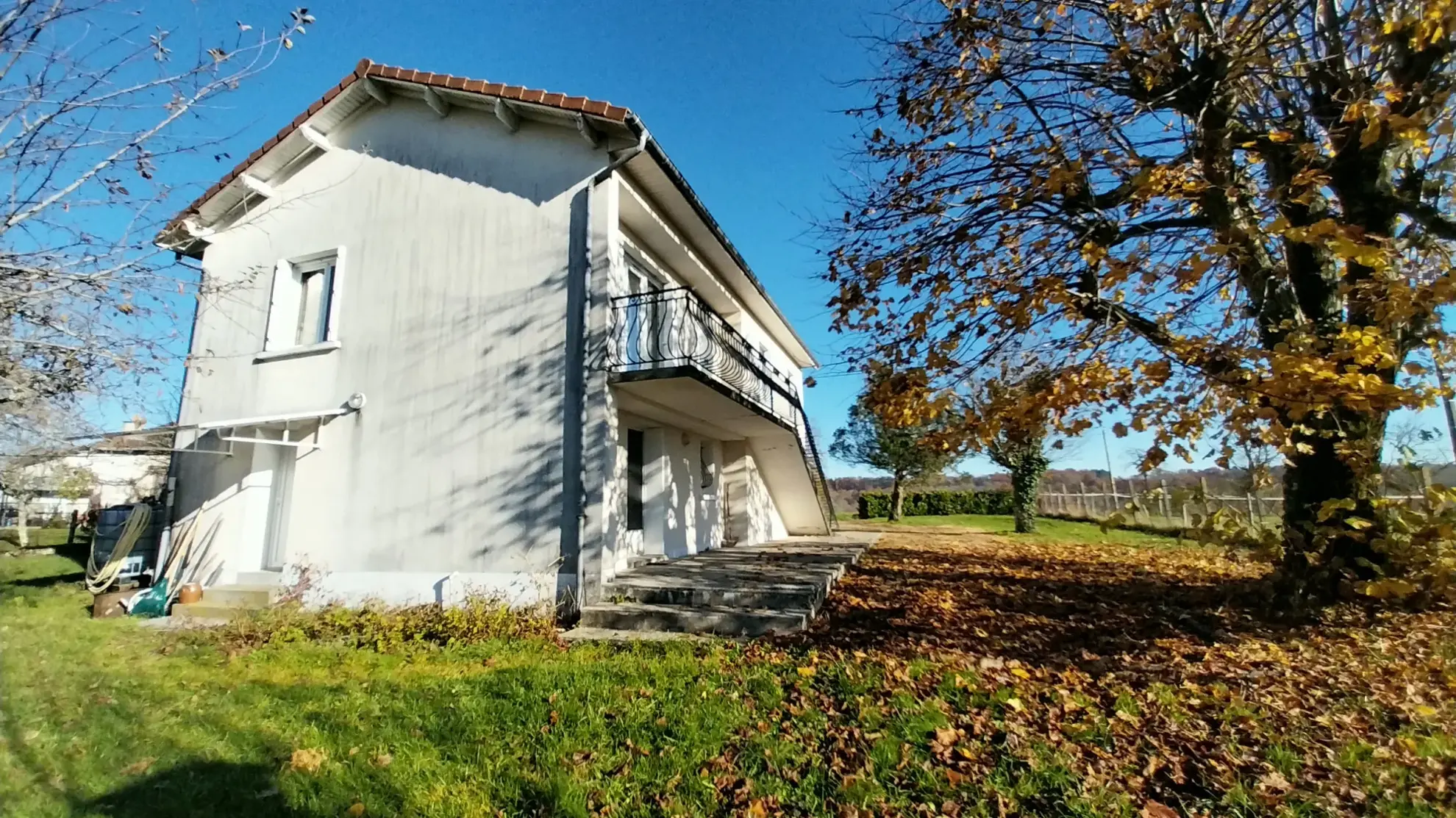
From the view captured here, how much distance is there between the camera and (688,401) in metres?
9.51

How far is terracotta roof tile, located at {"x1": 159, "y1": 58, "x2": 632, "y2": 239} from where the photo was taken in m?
→ 8.12

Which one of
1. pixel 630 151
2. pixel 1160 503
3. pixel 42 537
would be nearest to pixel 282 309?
pixel 630 151

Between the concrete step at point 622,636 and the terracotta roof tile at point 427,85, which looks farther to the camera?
the terracotta roof tile at point 427,85

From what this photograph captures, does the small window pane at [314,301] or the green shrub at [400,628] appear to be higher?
the small window pane at [314,301]

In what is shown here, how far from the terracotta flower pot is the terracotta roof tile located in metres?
5.26

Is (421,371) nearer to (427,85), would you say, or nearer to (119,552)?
(427,85)

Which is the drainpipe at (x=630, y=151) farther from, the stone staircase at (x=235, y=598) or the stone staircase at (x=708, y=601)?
the stone staircase at (x=235, y=598)

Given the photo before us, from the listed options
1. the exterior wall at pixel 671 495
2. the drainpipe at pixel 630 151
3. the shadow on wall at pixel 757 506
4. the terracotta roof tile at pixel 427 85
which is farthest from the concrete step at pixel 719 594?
the shadow on wall at pixel 757 506

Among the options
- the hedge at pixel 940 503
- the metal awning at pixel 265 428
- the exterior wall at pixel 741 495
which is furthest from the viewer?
the hedge at pixel 940 503

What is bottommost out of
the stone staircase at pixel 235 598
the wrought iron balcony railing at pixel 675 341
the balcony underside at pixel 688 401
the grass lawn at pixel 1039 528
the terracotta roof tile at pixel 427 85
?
the stone staircase at pixel 235 598

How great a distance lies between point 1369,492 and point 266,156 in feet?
49.9

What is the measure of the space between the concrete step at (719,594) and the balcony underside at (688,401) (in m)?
2.51

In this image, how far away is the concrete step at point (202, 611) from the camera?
28.0 feet

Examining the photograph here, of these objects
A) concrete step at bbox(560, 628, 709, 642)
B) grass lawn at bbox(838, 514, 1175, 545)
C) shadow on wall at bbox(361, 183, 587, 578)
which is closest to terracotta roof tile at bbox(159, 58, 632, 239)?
shadow on wall at bbox(361, 183, 587, 578)
